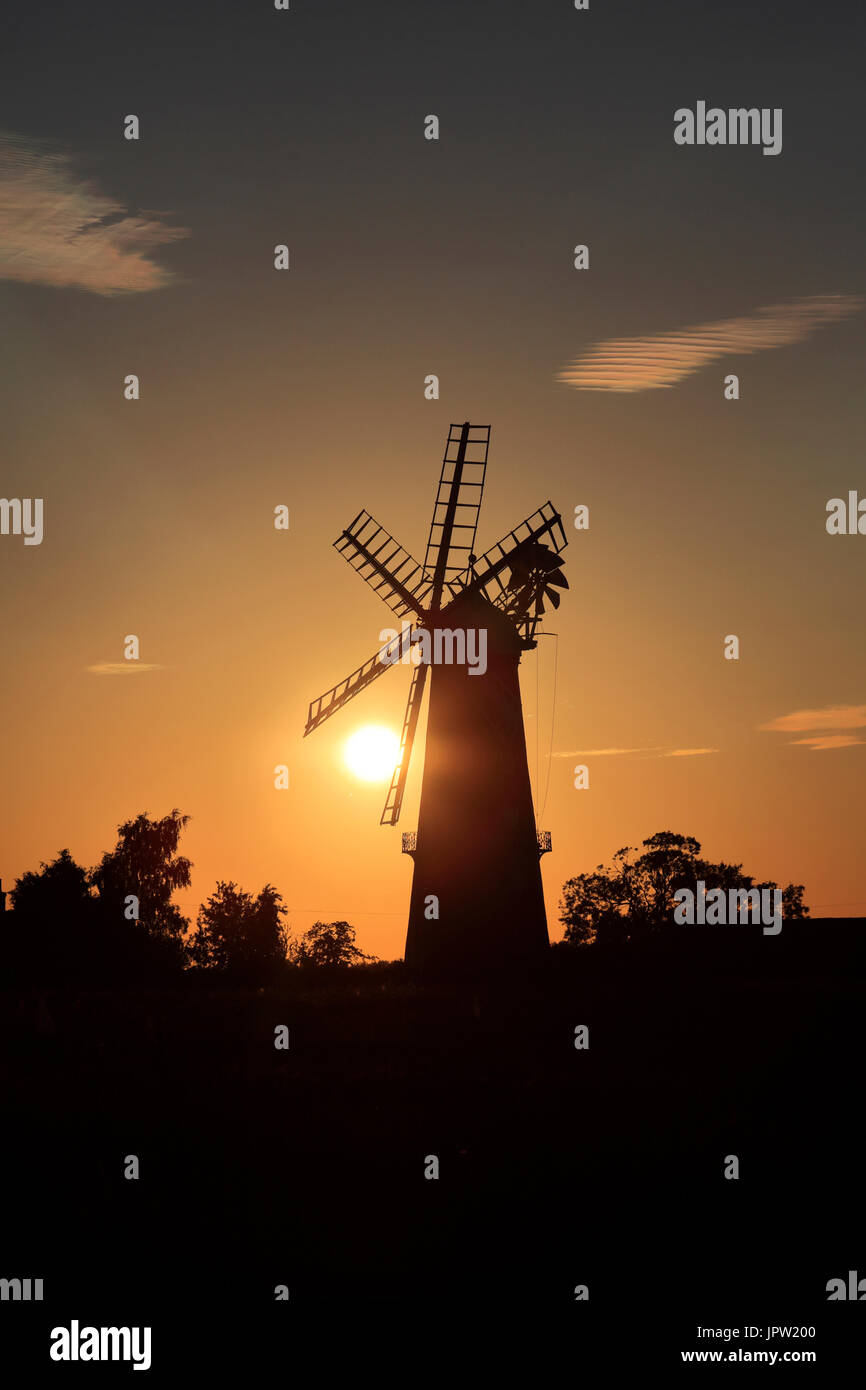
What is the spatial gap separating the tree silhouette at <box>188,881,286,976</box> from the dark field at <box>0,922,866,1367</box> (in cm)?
4482

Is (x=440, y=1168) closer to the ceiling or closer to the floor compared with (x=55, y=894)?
closer to the floor

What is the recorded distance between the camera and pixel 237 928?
80.4m

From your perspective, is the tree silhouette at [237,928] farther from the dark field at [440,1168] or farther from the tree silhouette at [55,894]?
the dark field at [440,1168]

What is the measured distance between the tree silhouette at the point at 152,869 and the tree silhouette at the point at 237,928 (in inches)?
118

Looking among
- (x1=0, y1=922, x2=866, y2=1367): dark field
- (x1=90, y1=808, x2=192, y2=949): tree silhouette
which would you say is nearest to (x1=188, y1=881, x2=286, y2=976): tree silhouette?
(x1=90, y1=808, x2=192, y2=949): tree silhouette

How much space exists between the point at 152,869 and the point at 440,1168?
52.7m

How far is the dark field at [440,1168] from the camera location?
18891mm

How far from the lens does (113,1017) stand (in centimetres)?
2919

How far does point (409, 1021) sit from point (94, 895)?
4390cm

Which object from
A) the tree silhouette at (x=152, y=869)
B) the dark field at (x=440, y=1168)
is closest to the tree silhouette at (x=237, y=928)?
the tree silhouette at (x=152, y=869)

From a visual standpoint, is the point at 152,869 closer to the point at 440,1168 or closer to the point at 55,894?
the point at 55,894

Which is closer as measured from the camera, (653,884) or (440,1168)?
(440,1168)

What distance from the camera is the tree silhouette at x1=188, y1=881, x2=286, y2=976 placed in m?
76.0

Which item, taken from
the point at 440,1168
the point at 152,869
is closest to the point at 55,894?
the point at 152,869
